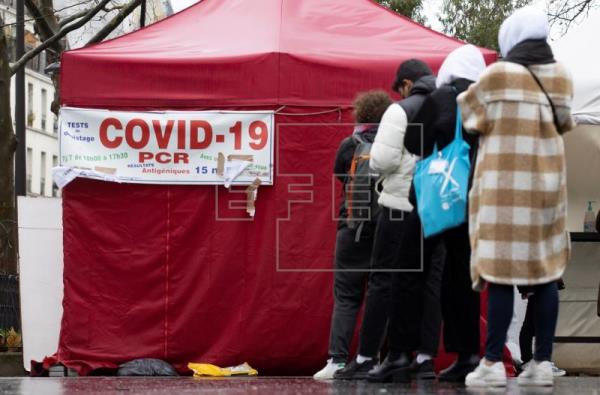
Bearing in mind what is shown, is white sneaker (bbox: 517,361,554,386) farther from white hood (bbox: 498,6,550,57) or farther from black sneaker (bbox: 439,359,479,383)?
white hood (bbox: 498,6,550,57)

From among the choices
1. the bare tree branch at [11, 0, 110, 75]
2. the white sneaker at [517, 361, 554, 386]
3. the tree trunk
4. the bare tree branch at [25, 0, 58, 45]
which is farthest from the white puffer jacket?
the bare tree branch at [25, 0, 58, 45]

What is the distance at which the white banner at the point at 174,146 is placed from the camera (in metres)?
10.4

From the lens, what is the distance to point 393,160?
7785mm

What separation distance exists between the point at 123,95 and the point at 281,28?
56.6 inches

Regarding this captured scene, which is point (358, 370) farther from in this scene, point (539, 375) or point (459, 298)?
point (539, 375)

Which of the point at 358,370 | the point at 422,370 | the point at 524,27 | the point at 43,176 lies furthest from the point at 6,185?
the point at 43,176

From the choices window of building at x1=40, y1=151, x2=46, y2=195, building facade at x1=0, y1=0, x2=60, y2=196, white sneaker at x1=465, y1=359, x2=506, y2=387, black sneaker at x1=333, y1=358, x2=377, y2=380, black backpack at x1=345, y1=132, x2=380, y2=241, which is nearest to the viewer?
white sneaker at x1=465, y1=359, x2=506, y2=387

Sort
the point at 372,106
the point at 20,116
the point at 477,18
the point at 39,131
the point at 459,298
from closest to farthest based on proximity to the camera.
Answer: the point at 459,298 → the point at 372,106 → the point at 20,116 → the point at 477,18 → the point at 39,131

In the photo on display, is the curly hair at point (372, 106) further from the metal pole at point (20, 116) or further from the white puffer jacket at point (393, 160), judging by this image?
the metal pole at point (20, 116)

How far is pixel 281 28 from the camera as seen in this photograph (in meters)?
10.8

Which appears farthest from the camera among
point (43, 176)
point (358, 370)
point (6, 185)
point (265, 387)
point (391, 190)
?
point (43, 176)

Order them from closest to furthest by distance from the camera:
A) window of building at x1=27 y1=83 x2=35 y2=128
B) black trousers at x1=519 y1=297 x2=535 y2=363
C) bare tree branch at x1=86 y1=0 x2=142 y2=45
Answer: black trousers at x1=519 y1=297 x2=535 y2=363
bare tree branch at x1=86 y1=0 x2=142 y2=45
window of building at x1=27 y1=83 x2=35 y2=128

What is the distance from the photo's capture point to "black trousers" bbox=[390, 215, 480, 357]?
739 centimetres

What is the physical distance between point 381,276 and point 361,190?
0.87 metres
